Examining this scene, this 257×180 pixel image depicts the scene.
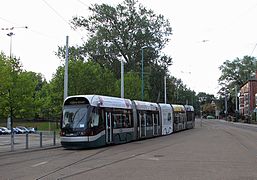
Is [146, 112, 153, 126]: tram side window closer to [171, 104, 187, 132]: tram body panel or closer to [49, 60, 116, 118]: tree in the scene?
[171, 104, 187, 132]: tram body panel

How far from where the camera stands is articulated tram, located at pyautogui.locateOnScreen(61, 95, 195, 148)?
75.9 ft

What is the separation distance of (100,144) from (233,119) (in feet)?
331

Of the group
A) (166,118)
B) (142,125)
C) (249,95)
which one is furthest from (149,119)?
(249,95)

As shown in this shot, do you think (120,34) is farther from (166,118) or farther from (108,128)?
(108,128)

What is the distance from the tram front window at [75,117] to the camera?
913 inches

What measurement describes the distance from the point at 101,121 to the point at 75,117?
60.1 inches

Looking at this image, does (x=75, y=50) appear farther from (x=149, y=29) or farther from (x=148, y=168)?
(x=148, y=168)

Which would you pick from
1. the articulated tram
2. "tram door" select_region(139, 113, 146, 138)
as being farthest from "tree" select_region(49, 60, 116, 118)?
"tram door" select_region(139, 113, 146, 138)

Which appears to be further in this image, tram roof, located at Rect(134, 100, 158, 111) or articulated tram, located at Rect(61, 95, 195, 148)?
tram roof, located at Rect(134, 100, 158, 111)

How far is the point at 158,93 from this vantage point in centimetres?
6681

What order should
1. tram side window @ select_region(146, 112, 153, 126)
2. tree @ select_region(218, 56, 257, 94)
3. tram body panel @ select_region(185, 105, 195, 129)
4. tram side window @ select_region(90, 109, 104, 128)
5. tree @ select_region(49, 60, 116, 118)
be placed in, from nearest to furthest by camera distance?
1. tram side window @ select_region(90, 109, 104, 128)
2. tram side window @ select_region(146, 112, 153, 126)
3. tree @ select_region(49, 60, 116, 118)
4. tram body panel @ select_region(185, 105, 195, 129)
5. tree @ select_region(218, 56, 257, 94)

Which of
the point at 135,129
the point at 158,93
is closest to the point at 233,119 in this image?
the point at 158,93

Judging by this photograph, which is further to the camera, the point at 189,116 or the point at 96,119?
the point at 189,116

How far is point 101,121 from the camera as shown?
24.0 m
